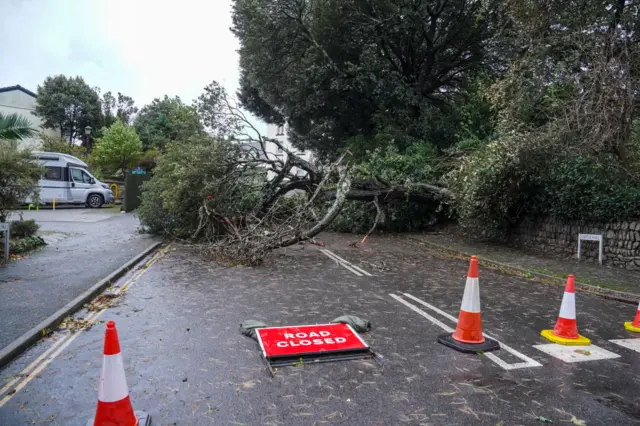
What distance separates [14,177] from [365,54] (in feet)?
48.3

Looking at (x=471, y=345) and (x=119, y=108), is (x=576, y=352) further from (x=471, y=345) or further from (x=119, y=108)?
(x=119, y=108)

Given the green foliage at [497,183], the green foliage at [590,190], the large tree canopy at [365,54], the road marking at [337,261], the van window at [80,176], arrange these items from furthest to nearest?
the van window at [80,176] < the large tree canopy at [365,54] < the green foliage at [497,183] < the green foliage at [590,190] < the road marking at [337,261]

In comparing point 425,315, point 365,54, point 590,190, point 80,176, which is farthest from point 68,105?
point 425,315

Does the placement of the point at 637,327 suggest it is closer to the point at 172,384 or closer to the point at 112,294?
the point at 172,384

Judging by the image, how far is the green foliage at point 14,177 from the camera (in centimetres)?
1023

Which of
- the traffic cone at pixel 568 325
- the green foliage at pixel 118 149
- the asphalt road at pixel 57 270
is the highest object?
the green foliage at pixel 118 149

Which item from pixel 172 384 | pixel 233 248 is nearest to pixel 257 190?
pixel 233 248

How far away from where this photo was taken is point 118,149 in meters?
37.2

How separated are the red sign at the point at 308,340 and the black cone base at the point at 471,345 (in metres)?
0.99

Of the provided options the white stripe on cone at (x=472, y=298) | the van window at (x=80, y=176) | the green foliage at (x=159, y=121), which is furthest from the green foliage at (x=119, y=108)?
the white stripe on cone at (x=472, y=298)

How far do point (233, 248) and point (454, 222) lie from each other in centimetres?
1084

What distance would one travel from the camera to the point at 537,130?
11641 millimetres

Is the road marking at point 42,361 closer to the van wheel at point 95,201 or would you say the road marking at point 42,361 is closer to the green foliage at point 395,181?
the green foliage at point 395,181

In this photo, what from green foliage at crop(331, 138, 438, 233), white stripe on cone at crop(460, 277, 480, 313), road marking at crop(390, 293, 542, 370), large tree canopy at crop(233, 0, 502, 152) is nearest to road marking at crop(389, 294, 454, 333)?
road marking at crop(390, 293, 542, 370)
